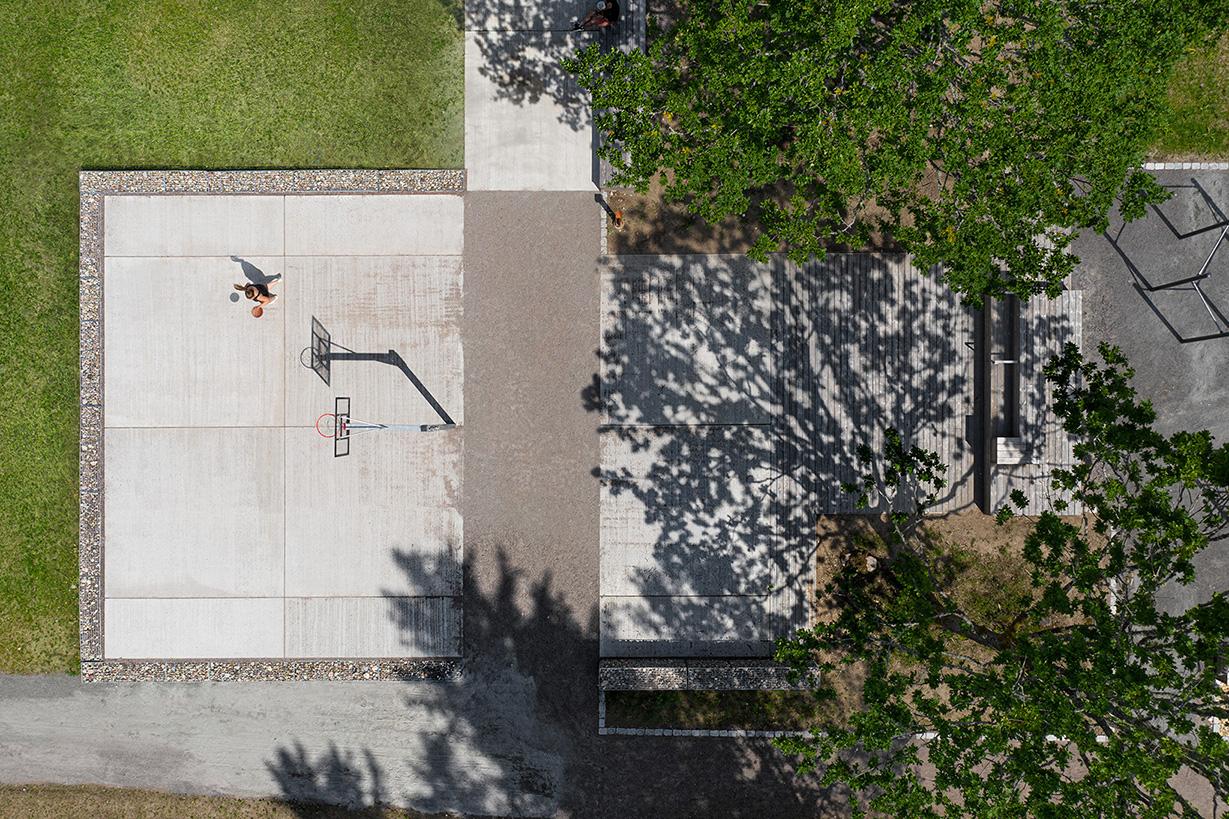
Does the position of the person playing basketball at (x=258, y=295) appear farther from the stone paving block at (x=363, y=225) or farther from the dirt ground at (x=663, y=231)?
the dirt ground at (x=663, y=231)

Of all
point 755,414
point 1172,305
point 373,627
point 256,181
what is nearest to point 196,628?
point 373,627

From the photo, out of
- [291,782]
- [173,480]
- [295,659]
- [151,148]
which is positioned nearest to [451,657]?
[295,659]

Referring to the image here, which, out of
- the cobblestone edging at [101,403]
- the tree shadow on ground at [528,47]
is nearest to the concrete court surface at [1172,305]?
the tree shadow on ground at [528,47]

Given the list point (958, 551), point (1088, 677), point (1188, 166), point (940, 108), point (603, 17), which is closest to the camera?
point (1088, 677)

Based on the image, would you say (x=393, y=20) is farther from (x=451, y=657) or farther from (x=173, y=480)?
(x=451, y=657)

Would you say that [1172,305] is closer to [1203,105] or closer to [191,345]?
[1203,105]

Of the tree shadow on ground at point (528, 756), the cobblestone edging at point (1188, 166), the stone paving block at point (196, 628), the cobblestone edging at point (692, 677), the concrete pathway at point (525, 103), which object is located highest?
the concrete pathway at point (525, 103)
